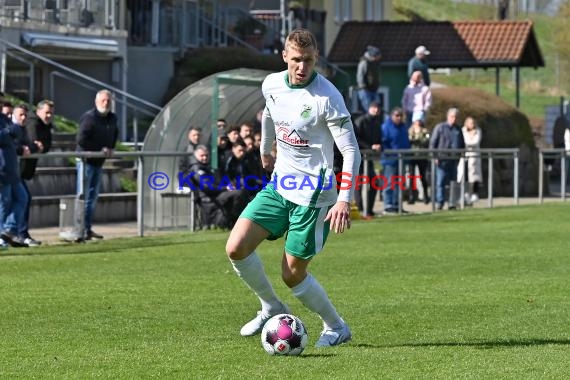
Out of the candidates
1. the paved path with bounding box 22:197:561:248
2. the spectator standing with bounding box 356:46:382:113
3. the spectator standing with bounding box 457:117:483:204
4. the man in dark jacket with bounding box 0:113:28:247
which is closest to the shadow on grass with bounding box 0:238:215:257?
the man in dark jacket with bounding box 0:113:28:247

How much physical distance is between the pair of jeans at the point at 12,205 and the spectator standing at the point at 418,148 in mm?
9715

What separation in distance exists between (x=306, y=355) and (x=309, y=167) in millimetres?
1232

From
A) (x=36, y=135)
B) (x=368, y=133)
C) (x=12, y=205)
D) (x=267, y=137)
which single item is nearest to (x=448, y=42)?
(x=368, y=133)

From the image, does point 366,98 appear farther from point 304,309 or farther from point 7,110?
point 304,309

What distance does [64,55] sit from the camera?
33625mm

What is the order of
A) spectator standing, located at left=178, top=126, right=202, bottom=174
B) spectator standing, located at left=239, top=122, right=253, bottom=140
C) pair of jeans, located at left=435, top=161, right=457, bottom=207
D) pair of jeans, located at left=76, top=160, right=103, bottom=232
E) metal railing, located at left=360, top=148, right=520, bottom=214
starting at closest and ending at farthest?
pair of jeans, located at left=76, top=160, right=103, bottom=232 → spectator standing, located at left=178, top=126, right=202, bottom=174 → spectator standing, located at left=239, top=122, right=253, bottom=140 → metal railing, located at left=360, top=148, right=520, bottom=214 → pair of jeans, located at left=435, top=161, right=457, bottom=207

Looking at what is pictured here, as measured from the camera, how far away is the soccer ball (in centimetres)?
954

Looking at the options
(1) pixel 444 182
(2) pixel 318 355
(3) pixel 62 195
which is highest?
(1) pixel 444 182

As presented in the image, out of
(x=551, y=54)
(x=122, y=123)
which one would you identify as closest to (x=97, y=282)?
(x=122, y=123)

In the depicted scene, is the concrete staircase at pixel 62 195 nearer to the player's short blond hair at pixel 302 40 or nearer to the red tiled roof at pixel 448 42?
the player's short blond hair at pixel 302 40

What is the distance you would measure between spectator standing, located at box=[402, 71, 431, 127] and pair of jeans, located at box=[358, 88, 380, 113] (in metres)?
1.49

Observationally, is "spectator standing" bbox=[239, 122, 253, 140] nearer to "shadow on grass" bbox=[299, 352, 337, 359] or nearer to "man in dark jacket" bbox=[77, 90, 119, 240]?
"man in dark jacket" bbox=[77, 90, 119, 240]

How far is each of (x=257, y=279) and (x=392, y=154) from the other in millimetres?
16583

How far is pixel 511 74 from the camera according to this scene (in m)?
84.6
